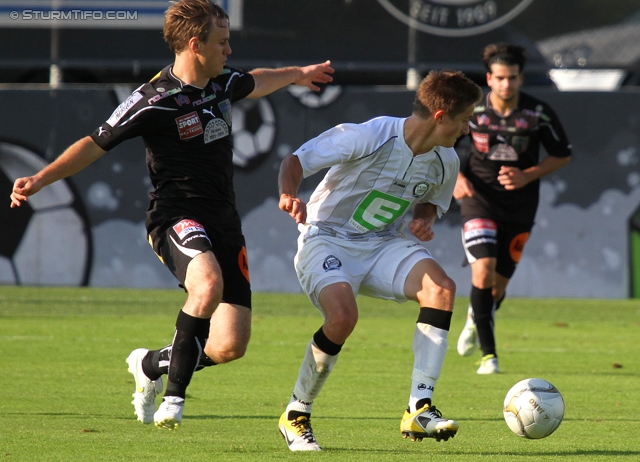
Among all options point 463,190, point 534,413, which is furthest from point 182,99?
point 463,190

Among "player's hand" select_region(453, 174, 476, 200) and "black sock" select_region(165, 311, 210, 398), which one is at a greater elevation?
"black sock" select_region(165, 311, 210, 398)

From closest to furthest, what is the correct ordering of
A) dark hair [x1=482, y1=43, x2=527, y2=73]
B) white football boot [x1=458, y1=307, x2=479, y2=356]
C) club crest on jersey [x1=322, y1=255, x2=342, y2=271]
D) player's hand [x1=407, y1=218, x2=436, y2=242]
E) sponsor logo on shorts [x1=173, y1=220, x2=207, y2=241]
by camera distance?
1. sponsor logo on shorts [x1=173, y1=220, x2=207, y2=241]
2. club crest on jersey [x1=322, y1=255, x2=342, y2=271]
3. player's hand [x1=407, y1=218, x2=436, y2=242]
4. dark hair [x1=482, y1=43, x2=527, y2=73]
5. white football boot [x1=458, y1=307, x2=479, y2=356]

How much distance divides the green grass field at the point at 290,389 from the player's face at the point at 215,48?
75.2 inches

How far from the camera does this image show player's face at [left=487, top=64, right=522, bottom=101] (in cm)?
838

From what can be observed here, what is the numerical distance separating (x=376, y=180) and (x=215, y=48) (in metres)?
1.09

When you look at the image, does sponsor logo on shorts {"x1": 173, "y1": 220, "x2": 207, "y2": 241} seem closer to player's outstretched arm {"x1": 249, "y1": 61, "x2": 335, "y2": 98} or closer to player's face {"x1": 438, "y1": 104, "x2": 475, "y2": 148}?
player's outstretched arm {"x1": 249, "y1": 61, "x2": 335, "y2": 98}

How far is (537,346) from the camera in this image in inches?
383

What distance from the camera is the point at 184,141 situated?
5359 mm

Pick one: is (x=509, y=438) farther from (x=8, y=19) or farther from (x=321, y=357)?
(x=8, y=19)

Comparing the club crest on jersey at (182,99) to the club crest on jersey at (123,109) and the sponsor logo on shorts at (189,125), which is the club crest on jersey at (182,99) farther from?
the club crest on jersey at (123,109)

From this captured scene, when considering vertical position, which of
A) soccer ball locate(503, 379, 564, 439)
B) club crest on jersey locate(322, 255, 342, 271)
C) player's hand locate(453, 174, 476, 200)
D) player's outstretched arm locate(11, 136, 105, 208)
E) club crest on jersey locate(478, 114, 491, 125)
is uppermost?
player's outstretched arm locate(11, 136, 105, 208)

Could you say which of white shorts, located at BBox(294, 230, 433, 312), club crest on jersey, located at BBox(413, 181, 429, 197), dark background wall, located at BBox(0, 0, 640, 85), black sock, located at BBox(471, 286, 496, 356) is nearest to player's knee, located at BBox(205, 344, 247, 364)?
white shorts, located at BBox(294, 230, 433, 312)

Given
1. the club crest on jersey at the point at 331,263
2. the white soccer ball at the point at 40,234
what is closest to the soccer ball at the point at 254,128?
the white soccer ball at the point at 40,234

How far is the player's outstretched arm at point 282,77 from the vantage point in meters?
6.03
